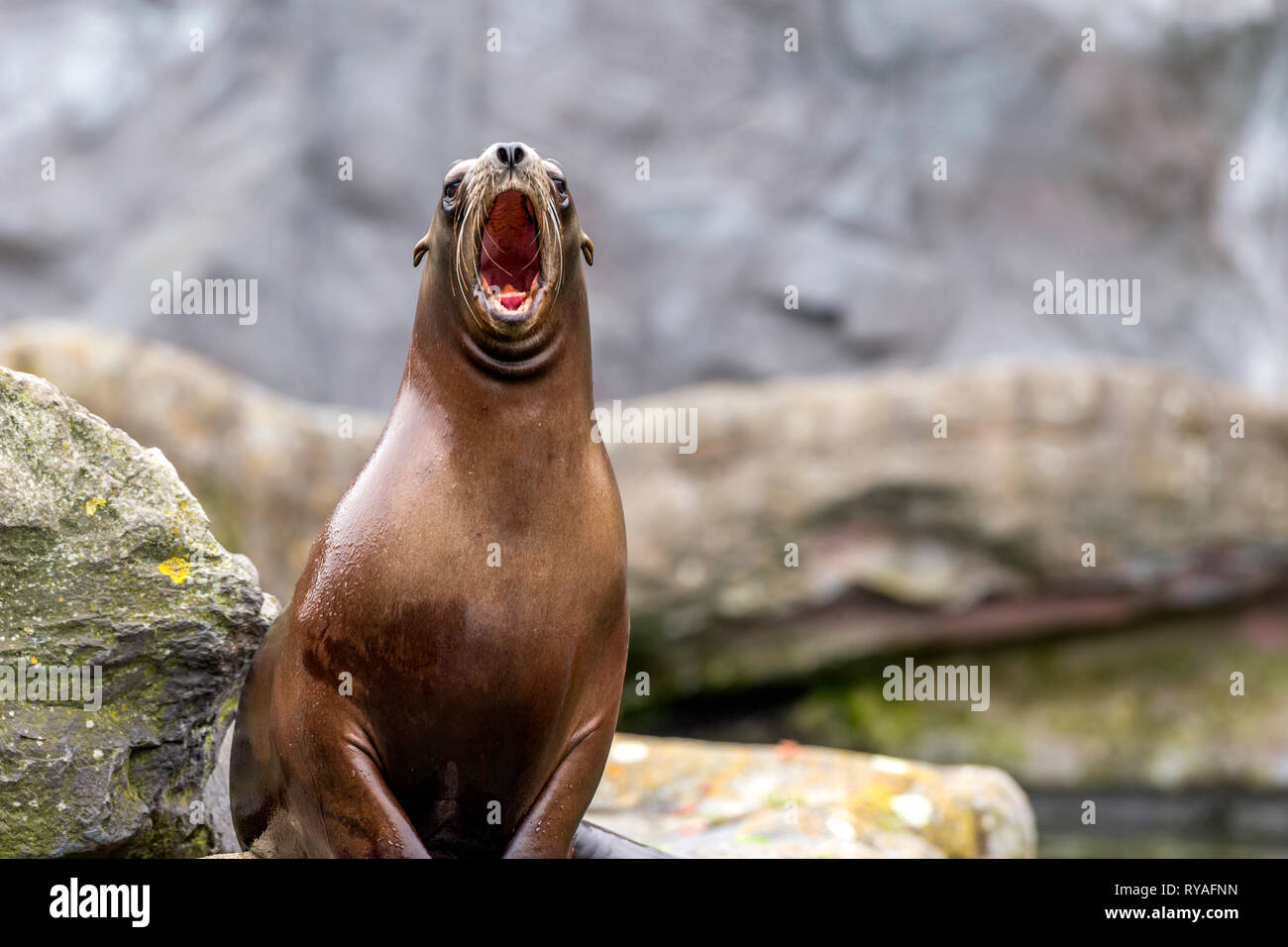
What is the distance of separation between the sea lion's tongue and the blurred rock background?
681 centimetres

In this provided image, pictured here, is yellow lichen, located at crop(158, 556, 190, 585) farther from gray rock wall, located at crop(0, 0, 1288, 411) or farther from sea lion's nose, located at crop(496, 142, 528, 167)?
gray rock wall, located at crop(0, 0, 1288, 411)

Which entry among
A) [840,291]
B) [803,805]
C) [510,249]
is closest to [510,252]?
[510,249]

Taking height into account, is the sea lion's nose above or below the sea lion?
above

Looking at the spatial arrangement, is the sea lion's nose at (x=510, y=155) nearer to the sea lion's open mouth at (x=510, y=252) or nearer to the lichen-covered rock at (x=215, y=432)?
the sea lion's open mouth at (x=510, y=252)

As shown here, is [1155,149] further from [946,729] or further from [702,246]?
[946,729]

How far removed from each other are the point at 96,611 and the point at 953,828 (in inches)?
120

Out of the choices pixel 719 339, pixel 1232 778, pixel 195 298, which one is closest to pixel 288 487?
pixel 195 298

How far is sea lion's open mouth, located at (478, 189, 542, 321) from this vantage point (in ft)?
9.87

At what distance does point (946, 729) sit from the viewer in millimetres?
10461

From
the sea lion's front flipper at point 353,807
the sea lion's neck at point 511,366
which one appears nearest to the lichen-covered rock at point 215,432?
the sea lion's neck at point 511,366

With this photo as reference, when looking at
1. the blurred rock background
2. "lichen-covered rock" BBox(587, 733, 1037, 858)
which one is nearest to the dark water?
the blurred rock background

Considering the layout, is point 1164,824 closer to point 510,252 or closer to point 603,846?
point 603,846

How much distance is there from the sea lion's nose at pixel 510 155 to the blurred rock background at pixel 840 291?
7140 millimetres

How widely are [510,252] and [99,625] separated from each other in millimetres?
1321
